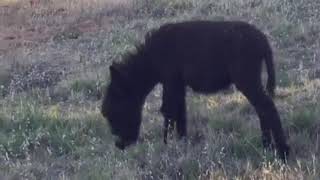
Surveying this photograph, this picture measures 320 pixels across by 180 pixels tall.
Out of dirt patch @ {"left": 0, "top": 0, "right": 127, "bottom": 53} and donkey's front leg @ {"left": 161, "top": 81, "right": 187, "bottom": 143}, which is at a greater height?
donkey's front leg @ {"left": 161, "top": 81, "right": 187, "bottom": 143}

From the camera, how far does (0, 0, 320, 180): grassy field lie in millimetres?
6371

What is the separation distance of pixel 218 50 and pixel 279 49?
14.0ft

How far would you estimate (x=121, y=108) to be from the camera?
24.4 feet

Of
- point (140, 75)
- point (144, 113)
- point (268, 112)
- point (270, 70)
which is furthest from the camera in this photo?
point (144, 113)

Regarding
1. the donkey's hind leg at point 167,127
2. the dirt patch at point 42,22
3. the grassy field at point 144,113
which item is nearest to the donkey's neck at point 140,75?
the donkey's hind leg at point 167,127

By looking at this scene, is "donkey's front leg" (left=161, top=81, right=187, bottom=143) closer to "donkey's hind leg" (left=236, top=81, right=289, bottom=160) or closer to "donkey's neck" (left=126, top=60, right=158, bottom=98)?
"donkey's neck" (left=126, top=60, right=158, bottom=98)

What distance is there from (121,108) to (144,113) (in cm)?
98

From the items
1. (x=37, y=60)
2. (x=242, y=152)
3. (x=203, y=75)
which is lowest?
(x=37, y=60)

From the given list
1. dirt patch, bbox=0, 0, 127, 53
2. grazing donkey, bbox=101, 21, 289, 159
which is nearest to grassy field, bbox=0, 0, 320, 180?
Answer: dirt patch, bbox=0, 0, 127, 53

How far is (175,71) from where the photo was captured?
7.23 meters

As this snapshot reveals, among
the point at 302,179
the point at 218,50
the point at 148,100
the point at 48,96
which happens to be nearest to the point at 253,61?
the point at 218,50

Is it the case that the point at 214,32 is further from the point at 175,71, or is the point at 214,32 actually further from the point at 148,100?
the point at 148,100

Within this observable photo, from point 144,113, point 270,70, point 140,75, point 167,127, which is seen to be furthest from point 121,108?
point 270,70

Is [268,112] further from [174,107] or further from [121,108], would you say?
[121,108]
